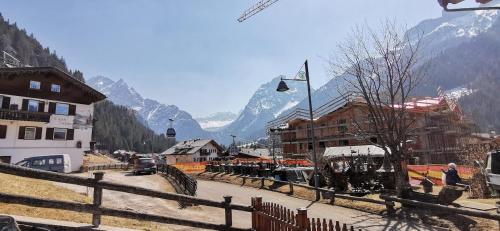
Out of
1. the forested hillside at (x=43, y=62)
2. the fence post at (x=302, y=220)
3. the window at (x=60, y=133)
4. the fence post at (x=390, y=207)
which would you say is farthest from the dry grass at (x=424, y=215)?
the forested hillside at (x=43, y=62)

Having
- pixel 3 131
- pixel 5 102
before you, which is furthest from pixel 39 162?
pixel 5 102

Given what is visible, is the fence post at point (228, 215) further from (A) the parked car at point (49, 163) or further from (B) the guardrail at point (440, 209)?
(A) the parked car at point (49, 163)

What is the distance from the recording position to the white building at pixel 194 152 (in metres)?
107

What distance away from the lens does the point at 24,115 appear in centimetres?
4331

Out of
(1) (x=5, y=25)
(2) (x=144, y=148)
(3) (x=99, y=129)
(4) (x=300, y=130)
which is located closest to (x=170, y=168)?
(4) (x=300, y=130)

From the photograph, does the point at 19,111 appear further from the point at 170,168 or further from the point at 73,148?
the point at 170,168

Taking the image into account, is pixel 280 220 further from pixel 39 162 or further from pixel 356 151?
pixel 39 162

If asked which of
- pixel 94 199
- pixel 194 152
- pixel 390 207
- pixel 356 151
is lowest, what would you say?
pixel 390 207

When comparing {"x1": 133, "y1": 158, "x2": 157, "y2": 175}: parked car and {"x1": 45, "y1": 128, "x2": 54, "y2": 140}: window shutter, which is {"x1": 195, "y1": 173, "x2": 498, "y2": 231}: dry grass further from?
{"x1": 45, "y1": 128, "x2": 54, "y2": 140}: window shutter

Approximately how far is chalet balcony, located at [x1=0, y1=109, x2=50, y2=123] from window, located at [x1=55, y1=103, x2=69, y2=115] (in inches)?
85.1

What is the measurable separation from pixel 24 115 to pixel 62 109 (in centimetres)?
515

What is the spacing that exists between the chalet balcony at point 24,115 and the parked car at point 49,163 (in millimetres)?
17700

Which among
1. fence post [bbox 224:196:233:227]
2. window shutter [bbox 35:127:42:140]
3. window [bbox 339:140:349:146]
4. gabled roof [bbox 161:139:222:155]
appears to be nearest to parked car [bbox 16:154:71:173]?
window shutter [bbox 35:127:42:140]

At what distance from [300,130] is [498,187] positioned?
5543 centimetres
